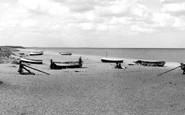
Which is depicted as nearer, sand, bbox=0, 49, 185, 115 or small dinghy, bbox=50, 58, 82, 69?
sand, bbox=0, 49, 185, 115

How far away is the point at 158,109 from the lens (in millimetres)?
12461

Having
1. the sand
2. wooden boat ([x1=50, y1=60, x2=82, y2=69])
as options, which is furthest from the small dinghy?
the sand

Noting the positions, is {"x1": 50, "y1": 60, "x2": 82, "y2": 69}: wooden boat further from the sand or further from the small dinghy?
the sand

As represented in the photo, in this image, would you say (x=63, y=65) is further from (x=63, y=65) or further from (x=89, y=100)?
(x=89, y=100)

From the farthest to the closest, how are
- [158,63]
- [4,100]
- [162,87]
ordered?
[158,63], [162,87], [4,100]

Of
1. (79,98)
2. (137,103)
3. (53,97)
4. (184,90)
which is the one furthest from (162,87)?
(53,97)

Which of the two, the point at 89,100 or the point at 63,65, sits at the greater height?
the point at 63,65

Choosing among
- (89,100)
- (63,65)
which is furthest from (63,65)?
(89,100)

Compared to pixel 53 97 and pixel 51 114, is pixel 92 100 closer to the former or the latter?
pixel 53 97

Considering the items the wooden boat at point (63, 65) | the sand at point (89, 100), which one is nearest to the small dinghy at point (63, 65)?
the wooden boat at point (63, 65)

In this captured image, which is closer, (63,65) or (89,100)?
(89,100)

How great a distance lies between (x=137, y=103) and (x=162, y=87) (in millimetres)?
6028

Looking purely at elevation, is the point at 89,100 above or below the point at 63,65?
below

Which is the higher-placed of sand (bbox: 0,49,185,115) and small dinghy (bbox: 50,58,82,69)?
small dinghy (bbox: 50,58,82,69)
